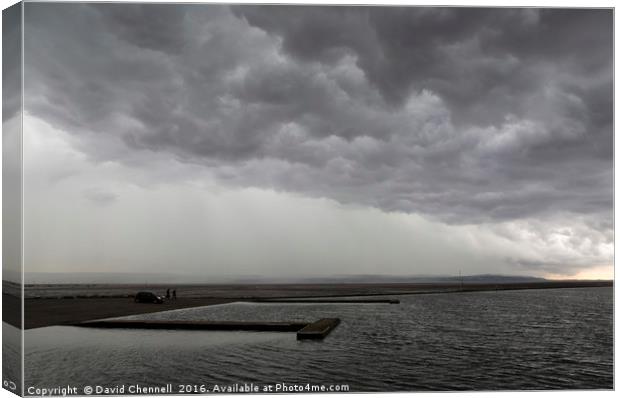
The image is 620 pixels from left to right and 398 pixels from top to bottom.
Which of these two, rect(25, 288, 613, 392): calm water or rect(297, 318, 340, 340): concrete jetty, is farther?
rect(297, 318, 340, 340): concrete jetty

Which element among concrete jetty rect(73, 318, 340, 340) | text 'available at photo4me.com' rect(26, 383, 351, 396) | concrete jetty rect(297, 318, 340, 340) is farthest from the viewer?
concrete jetty rect(73, 318, 340, 340)

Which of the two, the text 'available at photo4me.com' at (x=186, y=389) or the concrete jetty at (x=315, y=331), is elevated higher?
the concrete jetty at (x=315, y=331)

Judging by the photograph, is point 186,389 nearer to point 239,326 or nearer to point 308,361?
point 308,361

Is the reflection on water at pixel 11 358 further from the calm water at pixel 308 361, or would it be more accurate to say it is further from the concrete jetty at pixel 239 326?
the concrete jetty at pixel 239 326

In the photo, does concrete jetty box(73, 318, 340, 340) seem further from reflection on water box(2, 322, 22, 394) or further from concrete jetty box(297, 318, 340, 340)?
reflection on water box(2, 322, 22, 394)

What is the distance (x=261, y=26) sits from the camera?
17469 mm

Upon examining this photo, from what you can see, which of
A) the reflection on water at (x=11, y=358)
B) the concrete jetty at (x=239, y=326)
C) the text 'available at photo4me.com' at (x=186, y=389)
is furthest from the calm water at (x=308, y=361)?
the concrete jetty at (x=239, y=326)

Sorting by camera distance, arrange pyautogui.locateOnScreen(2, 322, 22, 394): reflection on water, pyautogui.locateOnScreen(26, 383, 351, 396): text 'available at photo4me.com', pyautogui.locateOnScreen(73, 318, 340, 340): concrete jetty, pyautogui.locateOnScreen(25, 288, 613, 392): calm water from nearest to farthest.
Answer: pyautogui.locateOnScreen(2, 322, 22, 394): reflection on water
pyautogui.locateOnScreen(26, 383, 351, 396): text 'available at photo4me.com'
pyautogui.locateOnScreen(25, 288, 613, 392): calm water
pyautogui.locateOnScreen(73, 318, 340, 340): concrete jetty

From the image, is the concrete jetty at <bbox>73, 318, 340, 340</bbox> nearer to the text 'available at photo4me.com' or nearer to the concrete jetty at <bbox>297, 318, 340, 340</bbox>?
the concrete jetty at <bbox>297, 318, 340, 340</bbox>

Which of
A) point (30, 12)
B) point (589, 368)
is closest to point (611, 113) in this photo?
point (589, 368)

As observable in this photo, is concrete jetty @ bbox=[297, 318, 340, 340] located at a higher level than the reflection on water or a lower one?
lower

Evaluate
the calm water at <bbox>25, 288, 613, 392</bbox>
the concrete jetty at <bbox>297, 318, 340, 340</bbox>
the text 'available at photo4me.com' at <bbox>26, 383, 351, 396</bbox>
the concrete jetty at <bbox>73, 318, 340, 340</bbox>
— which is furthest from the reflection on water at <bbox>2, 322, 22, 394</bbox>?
the concrete jetty at <bbox>297, 318, 340, 340</bbox>

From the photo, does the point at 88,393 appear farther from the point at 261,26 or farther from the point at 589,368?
the point at 589,368

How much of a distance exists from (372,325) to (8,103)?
82.6 ft
